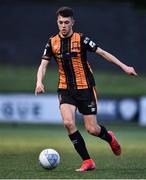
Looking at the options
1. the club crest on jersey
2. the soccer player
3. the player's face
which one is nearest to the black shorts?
the soccer player

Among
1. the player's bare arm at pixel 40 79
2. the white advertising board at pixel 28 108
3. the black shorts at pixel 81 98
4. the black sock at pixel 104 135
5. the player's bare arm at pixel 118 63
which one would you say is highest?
the player's bare arm at pixel 118 63

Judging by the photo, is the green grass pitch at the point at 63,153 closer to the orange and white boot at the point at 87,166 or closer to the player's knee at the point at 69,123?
the orange and white boot at the point at 87,166

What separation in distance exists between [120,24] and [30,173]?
20.3 meters

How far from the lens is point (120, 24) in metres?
31.0

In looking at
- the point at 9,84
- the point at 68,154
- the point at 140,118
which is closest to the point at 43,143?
the point at 68,154

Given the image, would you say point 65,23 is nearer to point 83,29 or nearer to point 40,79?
point 40,79

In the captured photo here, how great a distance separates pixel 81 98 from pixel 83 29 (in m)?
19.3

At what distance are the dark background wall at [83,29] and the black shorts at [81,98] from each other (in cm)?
1813

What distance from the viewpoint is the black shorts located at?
11.7 m

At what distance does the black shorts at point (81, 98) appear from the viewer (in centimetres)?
1172

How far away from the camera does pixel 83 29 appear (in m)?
30.9

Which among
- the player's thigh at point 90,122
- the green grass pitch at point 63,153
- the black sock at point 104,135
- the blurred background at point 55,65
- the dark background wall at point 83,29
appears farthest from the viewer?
the dark background wall at point 83,29

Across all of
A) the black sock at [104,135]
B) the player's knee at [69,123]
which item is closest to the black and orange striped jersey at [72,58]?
the player's knee at [69,123]

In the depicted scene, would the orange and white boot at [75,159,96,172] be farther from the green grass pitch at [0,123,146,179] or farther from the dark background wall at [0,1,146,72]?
the dark background wall at [0,1,146,72]
